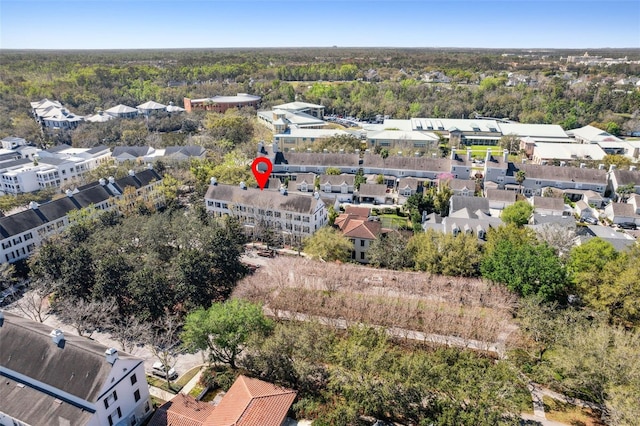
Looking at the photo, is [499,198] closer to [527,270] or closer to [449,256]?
[449,256]

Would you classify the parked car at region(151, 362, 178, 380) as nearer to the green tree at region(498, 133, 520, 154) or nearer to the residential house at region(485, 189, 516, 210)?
the residential house at region(485, 189, 516, 210)

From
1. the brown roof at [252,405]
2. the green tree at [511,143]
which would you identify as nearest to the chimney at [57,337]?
the brown roof at [252,405]

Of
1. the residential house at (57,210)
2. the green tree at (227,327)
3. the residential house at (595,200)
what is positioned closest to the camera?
the green tree at (227,327)

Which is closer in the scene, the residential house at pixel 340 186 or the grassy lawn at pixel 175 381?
the grassy lawn at pixel 175 381

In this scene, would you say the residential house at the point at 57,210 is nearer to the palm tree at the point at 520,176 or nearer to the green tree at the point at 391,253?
the green tree at the point at 391,253

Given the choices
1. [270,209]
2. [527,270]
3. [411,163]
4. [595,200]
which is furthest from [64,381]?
[595,200]

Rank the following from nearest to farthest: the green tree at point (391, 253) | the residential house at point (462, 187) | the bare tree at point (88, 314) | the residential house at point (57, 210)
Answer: the bare tree at point (88, 314)
the green tree at point (391, 253)
the residential house at point (57, 210)
the residential house at point (462, 187)

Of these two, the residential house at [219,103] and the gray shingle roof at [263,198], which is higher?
the residential house at [219,103]
